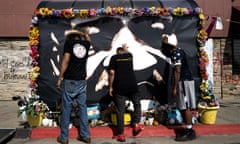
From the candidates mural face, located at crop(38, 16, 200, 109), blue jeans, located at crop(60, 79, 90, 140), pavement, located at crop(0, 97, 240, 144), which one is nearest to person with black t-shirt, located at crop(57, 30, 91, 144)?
blue jeans, located at crop(60, 79, 90, 140)

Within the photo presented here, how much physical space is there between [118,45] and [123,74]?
150cm

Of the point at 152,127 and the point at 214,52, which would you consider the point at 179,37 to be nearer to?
the point at 152,127

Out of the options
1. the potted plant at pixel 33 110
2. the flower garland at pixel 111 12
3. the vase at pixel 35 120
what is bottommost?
the vase at pixel 35 120

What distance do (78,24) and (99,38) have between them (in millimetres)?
573

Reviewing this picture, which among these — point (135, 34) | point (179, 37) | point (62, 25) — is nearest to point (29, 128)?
point (62, 25)

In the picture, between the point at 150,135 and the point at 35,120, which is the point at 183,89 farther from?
the point at 35,120

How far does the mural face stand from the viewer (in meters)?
8.55

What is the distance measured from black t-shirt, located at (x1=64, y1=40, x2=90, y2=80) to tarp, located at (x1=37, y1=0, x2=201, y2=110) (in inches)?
66.4

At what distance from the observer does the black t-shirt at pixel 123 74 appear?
723 centimetres

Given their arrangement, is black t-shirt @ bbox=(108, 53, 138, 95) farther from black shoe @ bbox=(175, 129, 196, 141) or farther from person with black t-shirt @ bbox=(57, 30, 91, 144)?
black shoe @ bbox=(175, 129, 196, 141)

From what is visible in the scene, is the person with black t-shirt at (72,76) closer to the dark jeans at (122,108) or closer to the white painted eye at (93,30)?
the dark jeans at (122,108)

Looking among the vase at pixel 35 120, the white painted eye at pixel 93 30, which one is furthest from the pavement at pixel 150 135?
the white painted eye at pixel 93 30

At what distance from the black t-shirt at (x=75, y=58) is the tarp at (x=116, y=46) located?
1685mm

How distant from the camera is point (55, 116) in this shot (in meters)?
8.28
